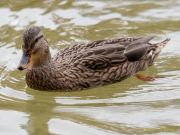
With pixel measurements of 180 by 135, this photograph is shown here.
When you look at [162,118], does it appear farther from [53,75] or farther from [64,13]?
[64,13]

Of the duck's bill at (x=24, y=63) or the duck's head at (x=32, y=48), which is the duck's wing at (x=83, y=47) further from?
the duck's bill at (x=24, y=63)

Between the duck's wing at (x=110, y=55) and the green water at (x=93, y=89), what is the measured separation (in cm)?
32

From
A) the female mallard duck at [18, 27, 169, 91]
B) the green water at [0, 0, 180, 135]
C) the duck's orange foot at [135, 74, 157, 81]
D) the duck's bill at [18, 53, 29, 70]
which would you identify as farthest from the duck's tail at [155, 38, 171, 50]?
the duck's bill at [18, 53, 29, 70]

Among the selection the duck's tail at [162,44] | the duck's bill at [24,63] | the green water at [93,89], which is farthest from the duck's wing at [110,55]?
the duck's bill at [24,63]

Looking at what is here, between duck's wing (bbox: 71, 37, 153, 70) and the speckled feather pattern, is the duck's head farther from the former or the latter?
duck's wing (bbox: 71, 37, 153, 70)

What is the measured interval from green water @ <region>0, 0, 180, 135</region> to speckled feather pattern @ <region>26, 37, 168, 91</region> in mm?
144

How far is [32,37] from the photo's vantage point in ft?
30.0

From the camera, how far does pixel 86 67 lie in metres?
9.66

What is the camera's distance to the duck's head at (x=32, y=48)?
29.9 ft

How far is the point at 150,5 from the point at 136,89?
3.38 metres

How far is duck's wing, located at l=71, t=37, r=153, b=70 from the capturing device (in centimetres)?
970

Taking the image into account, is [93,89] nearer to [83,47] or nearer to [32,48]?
[83,47]

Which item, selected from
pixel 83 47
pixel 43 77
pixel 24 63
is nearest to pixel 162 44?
pixel 83 47

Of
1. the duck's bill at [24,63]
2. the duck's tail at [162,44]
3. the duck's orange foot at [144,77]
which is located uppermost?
the duck's bill at [24,63]
